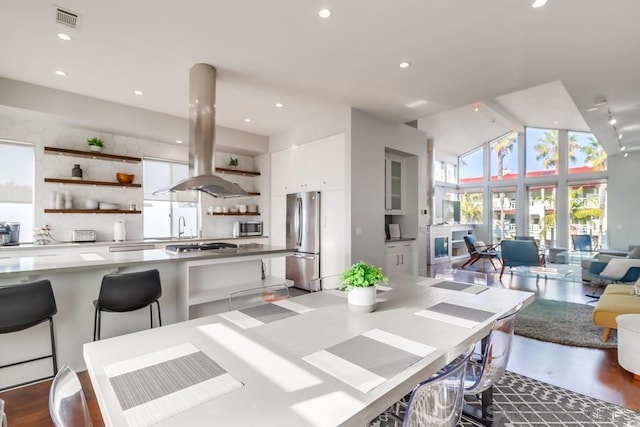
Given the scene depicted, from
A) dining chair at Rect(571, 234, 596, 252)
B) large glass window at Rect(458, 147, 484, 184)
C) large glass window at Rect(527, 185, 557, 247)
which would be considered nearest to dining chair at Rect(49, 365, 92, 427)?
dining chair at Rect(571, 234, 596, 252)

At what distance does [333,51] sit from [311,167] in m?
2.41

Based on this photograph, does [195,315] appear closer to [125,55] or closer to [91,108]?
[125,55]

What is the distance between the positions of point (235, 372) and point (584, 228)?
1039 centimetres

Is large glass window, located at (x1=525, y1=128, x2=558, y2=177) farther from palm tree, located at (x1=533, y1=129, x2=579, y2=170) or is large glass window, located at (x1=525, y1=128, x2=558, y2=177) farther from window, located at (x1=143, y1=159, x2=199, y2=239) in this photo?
window, located at (x1=143, y1=159, x2=199, y2=239)

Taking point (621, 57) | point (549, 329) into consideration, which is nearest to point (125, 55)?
point (621, 57)

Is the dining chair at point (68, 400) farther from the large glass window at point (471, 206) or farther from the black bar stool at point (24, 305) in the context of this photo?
the large glass window at point (471, 206)

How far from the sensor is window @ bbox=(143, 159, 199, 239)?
5262mm

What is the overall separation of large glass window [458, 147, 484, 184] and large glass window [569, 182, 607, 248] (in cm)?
251

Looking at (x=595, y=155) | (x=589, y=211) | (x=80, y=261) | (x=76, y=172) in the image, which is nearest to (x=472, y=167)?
(x=595, y=155)

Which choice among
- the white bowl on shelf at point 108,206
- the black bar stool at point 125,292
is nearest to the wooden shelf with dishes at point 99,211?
the white bowl on shelf at point 108,206

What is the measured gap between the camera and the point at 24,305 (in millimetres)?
2002

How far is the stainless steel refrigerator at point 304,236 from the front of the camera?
5.02m

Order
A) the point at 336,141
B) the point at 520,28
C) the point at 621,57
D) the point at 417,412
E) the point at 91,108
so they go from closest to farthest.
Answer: the point at 417,412
the point at 520,28
the point at 621,57
the point at 91,108
the point at 336,141

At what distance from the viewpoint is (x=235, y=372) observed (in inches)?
42.5
